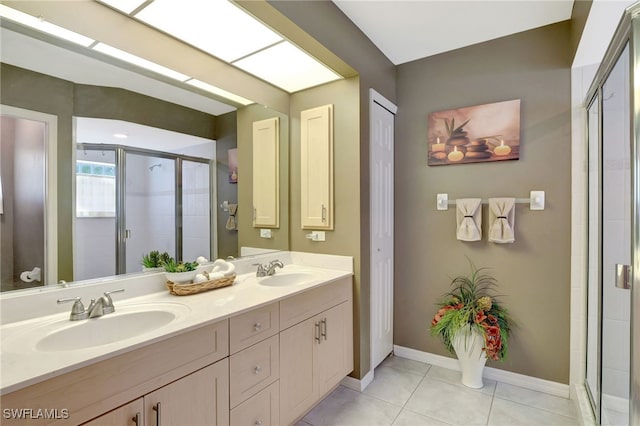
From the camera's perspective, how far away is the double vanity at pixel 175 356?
86 centimetres

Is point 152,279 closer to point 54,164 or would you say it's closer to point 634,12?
point 54,164

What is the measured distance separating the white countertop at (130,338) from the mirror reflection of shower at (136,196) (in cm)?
25

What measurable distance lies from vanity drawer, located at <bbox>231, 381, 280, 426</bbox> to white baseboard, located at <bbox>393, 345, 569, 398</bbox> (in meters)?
1.50

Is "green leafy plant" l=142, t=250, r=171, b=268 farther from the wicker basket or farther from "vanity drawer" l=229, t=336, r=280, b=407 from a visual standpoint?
"vanity drawer" l=229, t=336, r=280, b=407

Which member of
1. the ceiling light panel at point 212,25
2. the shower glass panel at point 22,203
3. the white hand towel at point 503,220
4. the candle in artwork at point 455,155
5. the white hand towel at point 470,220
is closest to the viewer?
the shower glass panel at point 22,203

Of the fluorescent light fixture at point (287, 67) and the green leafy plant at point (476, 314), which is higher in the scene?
the fluorescent light fixture at point (287, 67)

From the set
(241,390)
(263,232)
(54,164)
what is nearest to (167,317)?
(241,390)

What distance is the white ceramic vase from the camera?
214 cm

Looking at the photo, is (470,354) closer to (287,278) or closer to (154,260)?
(287,278)

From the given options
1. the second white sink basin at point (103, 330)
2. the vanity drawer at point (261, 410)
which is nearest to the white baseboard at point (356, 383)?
the vanity drawer at point (261, 410)

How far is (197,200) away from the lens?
1.95 metres

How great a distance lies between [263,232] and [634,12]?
2.19 metres

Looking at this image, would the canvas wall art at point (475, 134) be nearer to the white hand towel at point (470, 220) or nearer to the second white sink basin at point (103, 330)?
the white hand towel at point (470, 220)

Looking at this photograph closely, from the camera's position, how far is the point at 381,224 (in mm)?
2482
